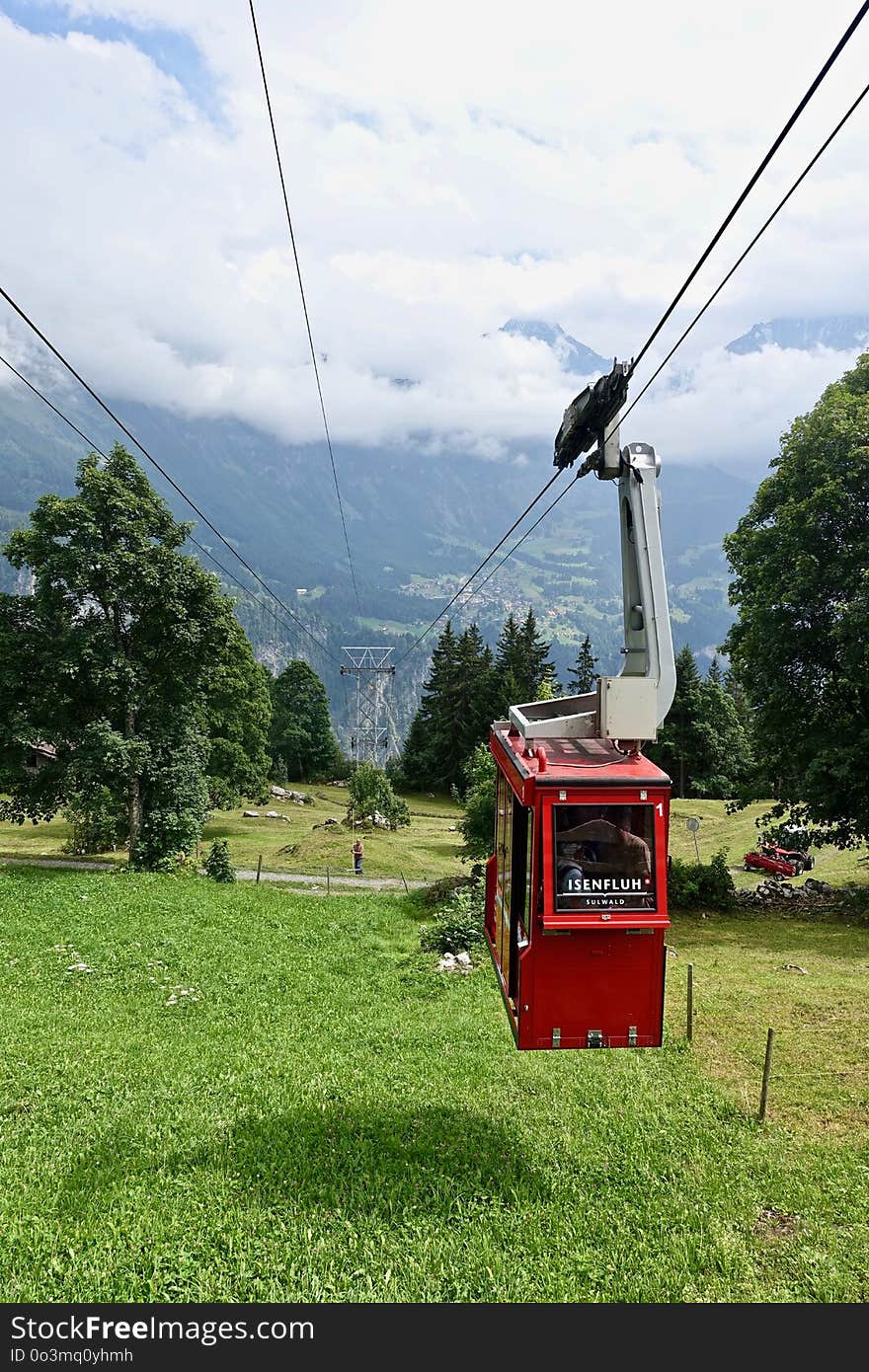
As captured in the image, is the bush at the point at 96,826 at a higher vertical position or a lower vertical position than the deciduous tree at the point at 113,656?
lower

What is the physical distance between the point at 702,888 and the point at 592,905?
22772 mm

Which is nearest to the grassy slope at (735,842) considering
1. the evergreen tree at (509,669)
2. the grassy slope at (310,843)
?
the grassy slope at (310,843)

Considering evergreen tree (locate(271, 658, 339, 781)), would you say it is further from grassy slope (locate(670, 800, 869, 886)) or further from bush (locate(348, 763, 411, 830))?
grassy slope (locate(670, 800, 869, 886))

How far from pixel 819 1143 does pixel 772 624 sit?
1827cm

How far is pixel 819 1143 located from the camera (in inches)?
423

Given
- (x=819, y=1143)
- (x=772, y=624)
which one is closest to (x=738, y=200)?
(x=819, y=1143)

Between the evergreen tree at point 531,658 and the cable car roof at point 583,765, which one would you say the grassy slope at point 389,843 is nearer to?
the evergreen tree at point 531,658

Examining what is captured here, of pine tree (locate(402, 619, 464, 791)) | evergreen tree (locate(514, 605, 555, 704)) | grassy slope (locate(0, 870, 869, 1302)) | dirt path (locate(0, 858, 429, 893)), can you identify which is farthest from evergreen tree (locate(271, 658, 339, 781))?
grassy slope (locate(0, 870, 869, 1302))

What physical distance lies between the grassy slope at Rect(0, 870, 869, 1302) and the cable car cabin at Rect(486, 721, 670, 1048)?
2.10 meters

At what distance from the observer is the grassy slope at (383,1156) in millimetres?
7707

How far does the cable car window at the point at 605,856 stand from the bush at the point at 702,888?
21710 millimetres

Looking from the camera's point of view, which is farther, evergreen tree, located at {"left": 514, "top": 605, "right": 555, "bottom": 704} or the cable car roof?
evergreen tree, located at {"left": 514, "top": 605, "right": 555, "bottom": 704}

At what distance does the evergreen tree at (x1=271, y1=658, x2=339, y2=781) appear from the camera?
9338 cm
